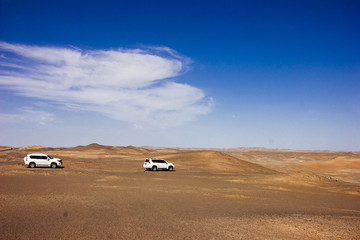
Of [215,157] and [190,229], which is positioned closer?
[190,229]

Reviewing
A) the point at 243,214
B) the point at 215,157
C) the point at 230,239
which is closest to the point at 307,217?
the point at 243,214

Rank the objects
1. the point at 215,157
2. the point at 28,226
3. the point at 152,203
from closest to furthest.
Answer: the point at 28,226, the point at 152,203, the point at 215,157

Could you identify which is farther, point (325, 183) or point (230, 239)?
point (325, 183)

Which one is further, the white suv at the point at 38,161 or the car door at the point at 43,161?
the car door at the point at 43,161

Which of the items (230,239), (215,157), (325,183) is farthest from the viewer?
(215,157)

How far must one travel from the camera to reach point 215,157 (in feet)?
209

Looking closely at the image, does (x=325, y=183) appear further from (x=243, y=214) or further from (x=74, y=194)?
(x=74, y=194)

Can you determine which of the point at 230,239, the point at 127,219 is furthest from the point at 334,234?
the point at 127,219

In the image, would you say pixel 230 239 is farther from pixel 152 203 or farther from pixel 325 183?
pixel 325 183

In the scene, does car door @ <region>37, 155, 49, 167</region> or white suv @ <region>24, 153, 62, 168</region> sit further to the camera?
car door @ <region>37, 155, 49, 167</region>

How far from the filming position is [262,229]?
1109cm

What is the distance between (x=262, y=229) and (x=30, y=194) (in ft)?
45.0

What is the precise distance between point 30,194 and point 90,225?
28.6 feet

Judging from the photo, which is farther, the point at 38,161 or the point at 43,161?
the point at 43,161
